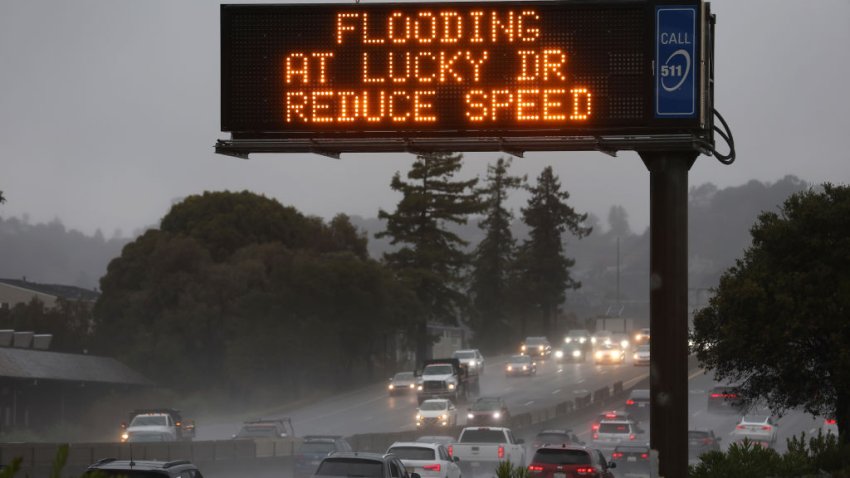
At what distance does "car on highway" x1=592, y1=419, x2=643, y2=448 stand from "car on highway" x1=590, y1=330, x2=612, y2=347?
188 ft

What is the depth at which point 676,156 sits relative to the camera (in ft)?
50.1

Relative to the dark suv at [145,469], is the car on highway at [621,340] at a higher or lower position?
lower

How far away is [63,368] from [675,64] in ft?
204

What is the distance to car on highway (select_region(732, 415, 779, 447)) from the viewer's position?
53219mm

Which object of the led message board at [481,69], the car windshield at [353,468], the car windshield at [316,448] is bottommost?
the car windshield at [316,448]

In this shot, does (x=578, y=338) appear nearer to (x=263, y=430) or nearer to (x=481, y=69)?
(x=263, y=430)

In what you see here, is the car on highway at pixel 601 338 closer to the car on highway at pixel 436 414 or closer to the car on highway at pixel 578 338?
the car on highway at pixel 578 338

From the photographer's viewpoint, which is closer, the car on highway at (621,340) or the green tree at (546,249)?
the car on highway at (621,340)

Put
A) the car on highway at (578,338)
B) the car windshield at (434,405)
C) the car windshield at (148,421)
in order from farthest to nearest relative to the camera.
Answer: the car on highway at (578,338)
the car windshield at (434,405)
the car windshield at (148,421)

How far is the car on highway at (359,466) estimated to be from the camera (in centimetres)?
2284

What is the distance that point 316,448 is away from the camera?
35.9 meters

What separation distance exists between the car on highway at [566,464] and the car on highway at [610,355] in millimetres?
76668

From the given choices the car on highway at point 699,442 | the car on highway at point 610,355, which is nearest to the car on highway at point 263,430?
the car on highway at point 699,442

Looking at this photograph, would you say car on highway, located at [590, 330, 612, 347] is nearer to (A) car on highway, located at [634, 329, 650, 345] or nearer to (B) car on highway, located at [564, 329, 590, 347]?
(B) car on highway, located at [564, 329, 590, 347]
